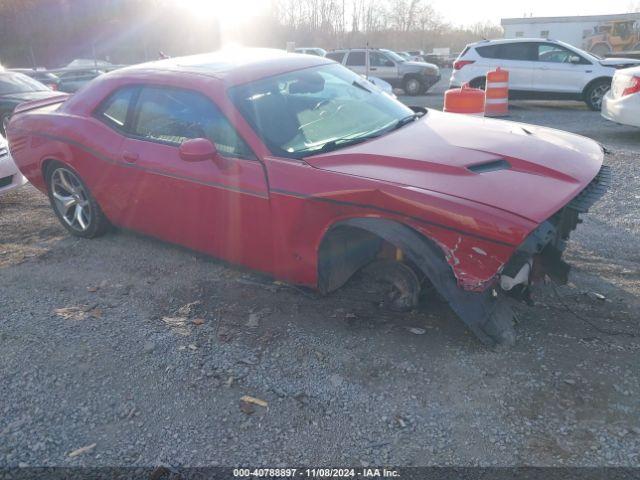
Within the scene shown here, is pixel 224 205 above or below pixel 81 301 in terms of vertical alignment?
above

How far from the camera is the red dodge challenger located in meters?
2.85

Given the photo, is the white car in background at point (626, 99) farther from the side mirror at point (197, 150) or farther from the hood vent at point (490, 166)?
the side mirror at point (197, 150)

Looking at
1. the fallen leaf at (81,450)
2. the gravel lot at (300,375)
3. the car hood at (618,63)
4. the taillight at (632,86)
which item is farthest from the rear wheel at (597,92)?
the fallen leaf at (81,450)

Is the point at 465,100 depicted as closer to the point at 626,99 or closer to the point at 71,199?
the point at 626,99

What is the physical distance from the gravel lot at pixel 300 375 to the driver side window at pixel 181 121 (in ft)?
3.28

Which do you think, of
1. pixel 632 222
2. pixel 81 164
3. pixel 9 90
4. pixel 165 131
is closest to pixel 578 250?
pixel 632 222

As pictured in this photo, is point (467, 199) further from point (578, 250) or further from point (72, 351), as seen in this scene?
point (72, 351)

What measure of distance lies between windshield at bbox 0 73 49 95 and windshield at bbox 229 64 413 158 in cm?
893

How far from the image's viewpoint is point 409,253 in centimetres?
290

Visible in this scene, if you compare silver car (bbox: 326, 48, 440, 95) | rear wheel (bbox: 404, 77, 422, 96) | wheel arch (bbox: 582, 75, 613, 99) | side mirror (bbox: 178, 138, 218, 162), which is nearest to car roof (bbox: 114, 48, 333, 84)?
side mirror (bbox: 178, 138, 218, 162)

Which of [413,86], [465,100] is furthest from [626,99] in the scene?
[413,86]

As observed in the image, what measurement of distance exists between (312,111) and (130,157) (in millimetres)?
1450

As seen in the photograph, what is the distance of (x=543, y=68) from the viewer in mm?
12117

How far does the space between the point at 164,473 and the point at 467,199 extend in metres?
1.93
